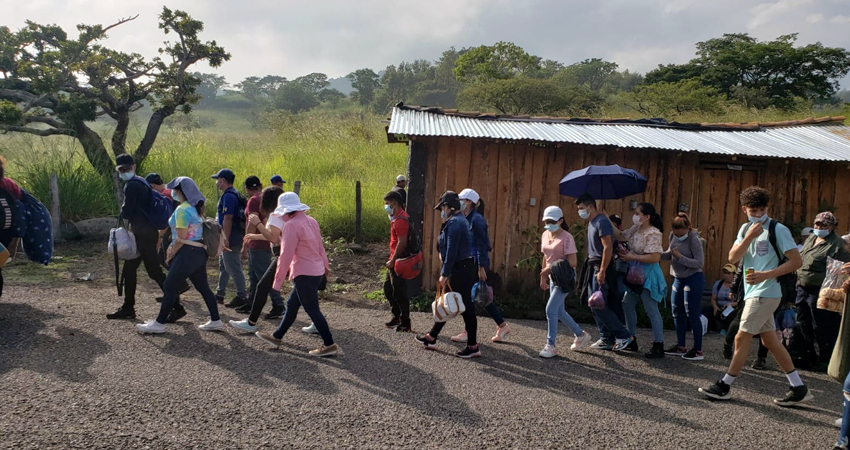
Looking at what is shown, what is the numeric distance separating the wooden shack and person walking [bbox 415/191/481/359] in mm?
2737

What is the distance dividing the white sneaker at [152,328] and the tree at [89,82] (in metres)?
7.59

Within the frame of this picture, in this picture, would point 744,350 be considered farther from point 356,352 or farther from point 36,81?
point 36,81

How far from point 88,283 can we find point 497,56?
31093 mm

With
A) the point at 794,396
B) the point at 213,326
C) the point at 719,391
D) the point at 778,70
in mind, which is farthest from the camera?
the point at 778,70

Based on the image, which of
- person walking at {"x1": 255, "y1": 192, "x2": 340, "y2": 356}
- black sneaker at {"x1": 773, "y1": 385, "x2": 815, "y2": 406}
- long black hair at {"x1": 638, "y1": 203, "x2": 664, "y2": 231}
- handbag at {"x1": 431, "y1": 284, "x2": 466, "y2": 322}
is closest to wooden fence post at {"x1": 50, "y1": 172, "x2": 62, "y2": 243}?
person walking at {"x1": 255, "y1": 192, "x2": 340, "y2": 356}

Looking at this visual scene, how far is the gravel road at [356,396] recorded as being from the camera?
Result: 4.10 metres

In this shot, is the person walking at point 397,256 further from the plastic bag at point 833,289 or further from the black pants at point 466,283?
the plastic bag at point 833,289

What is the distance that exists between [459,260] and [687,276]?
2401mm

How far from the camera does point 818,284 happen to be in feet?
20.1

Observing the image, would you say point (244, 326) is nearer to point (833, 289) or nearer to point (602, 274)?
point (602, 274)

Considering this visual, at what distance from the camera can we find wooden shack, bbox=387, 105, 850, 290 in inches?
342

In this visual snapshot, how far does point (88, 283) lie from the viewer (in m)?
8.71

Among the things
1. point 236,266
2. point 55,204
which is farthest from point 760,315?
point 55,204

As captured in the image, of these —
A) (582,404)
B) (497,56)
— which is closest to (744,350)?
(582,404)
